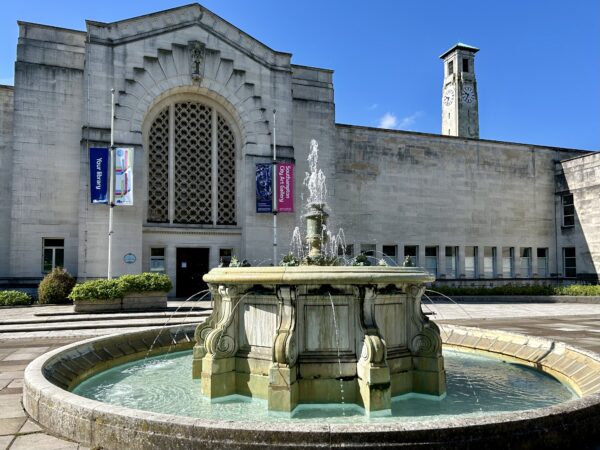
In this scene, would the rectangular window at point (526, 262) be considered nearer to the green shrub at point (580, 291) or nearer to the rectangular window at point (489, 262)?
the rectangular window at point (489, 262)

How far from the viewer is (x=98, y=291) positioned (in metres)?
21.0

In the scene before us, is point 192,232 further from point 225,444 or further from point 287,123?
point 225,444

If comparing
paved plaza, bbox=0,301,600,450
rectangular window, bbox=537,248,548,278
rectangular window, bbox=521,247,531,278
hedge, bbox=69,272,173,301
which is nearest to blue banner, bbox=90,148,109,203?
hedge, bbox=69,272,173,301

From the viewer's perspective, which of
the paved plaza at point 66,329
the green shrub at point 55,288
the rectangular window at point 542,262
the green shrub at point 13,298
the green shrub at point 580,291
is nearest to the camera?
the paved plaza at point 66,329

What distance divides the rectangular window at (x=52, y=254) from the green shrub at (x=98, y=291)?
748 cm

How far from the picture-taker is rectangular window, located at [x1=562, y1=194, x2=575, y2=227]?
4078 centimetres

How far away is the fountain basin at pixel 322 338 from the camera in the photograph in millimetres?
6551

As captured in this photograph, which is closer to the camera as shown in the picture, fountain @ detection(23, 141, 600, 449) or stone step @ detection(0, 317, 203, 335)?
fountain @ detection(23, 141, 600, 449)

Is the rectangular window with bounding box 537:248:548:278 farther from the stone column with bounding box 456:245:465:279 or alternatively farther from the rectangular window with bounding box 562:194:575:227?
the stone column with bounding box 456:245:465:279

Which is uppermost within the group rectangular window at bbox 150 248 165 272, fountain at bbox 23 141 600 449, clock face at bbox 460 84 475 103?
clock face at bbox 460 84 475 103

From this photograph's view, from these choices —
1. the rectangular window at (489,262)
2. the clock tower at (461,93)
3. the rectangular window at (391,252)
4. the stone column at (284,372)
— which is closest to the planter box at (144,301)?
the stone column at (284,372)

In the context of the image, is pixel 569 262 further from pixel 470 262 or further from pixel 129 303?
pixel 129 303

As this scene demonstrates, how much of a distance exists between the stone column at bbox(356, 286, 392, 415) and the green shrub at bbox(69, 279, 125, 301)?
55.9 feet

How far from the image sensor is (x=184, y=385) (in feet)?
26.2
